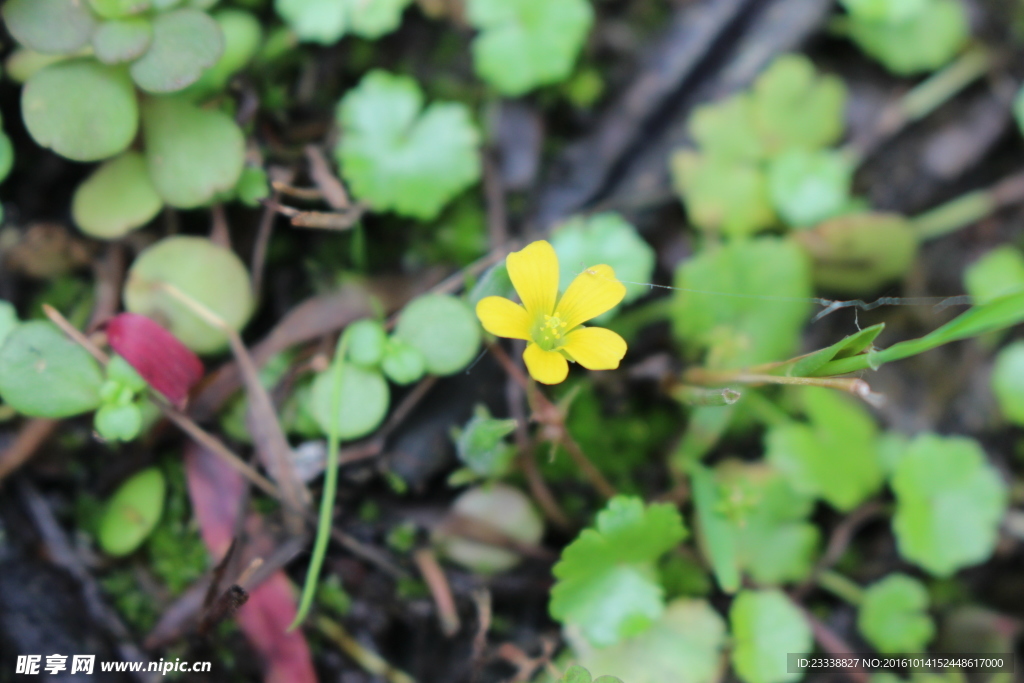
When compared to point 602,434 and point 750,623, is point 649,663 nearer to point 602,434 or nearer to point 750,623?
point 750,623

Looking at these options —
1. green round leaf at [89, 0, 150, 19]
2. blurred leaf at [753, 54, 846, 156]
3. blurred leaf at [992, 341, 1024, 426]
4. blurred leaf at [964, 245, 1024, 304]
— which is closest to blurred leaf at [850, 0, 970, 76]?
blurred leaf at [753, 54, 846, 156]

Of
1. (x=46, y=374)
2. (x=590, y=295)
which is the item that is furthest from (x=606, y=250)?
(x=46, y=374)

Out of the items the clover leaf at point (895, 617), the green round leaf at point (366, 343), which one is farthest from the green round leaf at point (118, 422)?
the clover leaf at point (895, 617)

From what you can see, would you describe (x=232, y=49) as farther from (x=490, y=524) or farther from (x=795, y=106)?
(x=795, y=106)

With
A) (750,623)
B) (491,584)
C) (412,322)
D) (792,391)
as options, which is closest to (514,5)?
(412,322)

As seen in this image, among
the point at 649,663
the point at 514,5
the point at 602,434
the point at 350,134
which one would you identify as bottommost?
the point at 649,663
